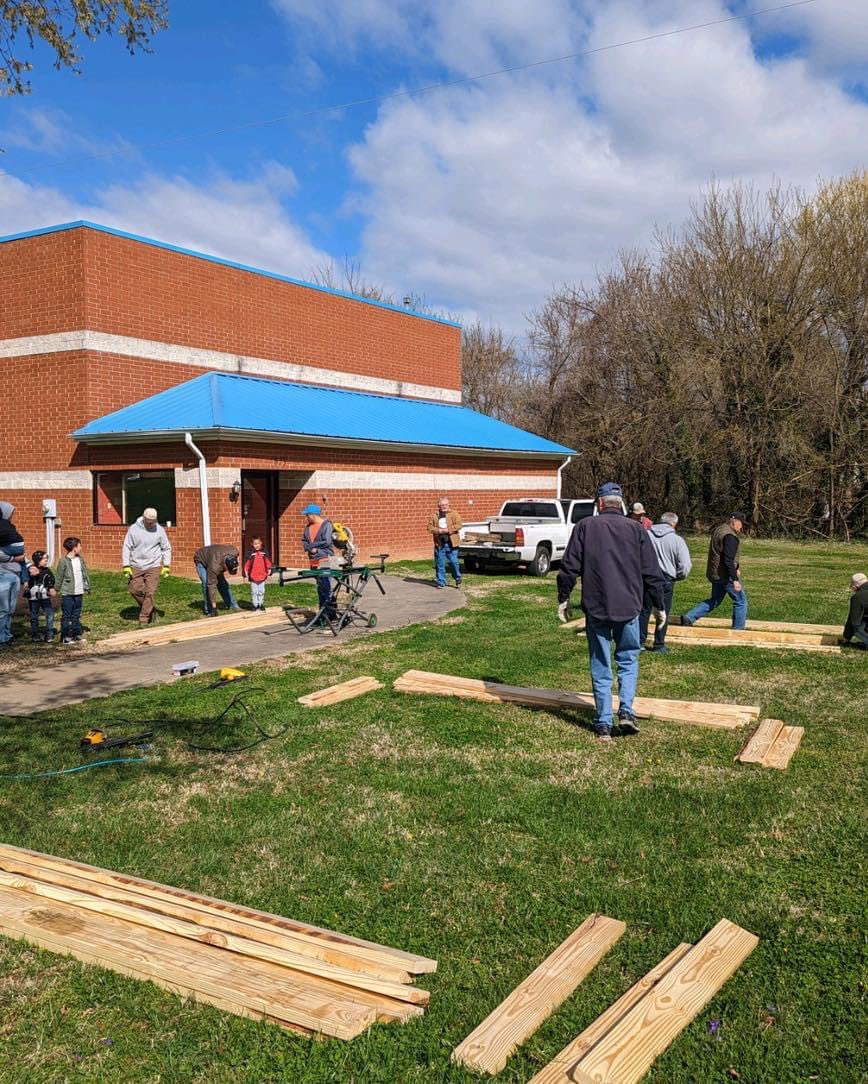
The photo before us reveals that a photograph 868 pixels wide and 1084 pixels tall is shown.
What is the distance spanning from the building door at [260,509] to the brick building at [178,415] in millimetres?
37

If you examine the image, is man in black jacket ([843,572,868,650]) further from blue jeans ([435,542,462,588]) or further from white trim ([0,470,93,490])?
white trim ([0,470,93,490])

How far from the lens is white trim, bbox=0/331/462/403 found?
20.1 m

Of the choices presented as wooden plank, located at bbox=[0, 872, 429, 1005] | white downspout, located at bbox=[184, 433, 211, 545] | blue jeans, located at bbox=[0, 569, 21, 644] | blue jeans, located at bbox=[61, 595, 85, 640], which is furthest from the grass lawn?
white downspout, located at bbox=[184, 433, 211, 545]

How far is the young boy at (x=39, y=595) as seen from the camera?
1248cm

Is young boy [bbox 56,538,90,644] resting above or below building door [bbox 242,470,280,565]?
below

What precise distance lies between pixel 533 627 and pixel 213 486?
858 cm

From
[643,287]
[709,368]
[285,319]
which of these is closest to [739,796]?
[285,319]

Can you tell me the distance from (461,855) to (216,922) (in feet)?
5.15

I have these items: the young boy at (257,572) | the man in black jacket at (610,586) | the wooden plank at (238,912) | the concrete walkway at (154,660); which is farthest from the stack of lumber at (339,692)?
the young boy at (257,572)

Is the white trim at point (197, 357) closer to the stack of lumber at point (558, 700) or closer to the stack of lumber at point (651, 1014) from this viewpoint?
the stack of lumber at point (558, 700)

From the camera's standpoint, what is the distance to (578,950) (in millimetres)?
3857

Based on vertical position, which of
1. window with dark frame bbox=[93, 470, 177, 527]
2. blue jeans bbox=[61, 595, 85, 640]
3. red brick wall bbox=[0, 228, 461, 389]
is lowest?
blue jeans bbox=[61, 595, 85, 640]

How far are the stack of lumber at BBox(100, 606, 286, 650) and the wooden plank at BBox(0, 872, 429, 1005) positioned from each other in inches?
320

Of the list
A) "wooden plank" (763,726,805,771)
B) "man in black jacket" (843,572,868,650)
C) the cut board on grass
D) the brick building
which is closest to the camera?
the cut board on grass
